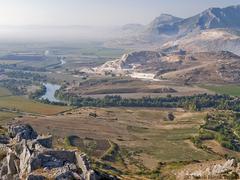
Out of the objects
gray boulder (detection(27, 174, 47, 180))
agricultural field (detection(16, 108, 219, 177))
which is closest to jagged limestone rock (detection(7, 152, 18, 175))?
gray boulder (detection(27, 174, 47, 180))

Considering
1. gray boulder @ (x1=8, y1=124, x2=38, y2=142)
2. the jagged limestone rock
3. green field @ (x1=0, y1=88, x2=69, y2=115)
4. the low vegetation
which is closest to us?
the jagged limestone rock

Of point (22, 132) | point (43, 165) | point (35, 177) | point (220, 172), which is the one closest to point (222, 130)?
point (22, 132)

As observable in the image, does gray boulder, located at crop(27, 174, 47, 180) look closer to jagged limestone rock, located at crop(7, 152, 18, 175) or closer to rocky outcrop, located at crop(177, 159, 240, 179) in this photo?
jagged limestone rock, located at crop(7, 152, 18, 175)

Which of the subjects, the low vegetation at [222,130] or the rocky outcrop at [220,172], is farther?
the low vegetation at [222,130]

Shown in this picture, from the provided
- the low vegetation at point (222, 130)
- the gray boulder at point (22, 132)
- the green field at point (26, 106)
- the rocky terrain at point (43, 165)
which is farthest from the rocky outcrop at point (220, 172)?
the green field at point (26, 106)

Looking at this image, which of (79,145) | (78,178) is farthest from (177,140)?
(78,178)

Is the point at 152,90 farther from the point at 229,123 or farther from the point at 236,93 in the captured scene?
the point at 229,123

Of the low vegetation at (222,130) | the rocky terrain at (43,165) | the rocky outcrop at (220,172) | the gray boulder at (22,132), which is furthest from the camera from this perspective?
the low vegetation at (222,130)

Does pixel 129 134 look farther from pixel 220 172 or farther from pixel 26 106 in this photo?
pixel 220 172

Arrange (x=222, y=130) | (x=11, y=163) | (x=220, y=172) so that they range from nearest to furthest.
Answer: (x=11, y=163)
(x=220, y=172)
(x=222, y=130)

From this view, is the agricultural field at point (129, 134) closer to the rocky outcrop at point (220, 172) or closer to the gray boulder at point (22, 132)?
the gray boulder at point (22, 132)
